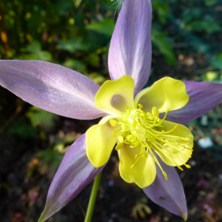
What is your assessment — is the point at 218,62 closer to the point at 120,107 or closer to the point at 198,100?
the point at 198,100

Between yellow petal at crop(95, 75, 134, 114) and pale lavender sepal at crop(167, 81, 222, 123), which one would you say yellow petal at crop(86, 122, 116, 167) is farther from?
pale lavender sepal at crop(167, 81, 222, 123)

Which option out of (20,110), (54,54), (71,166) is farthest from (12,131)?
(71,166)

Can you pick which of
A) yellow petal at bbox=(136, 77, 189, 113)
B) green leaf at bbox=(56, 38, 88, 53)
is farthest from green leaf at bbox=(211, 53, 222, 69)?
yellow petal at bbox=(136, 77, 189, 113)

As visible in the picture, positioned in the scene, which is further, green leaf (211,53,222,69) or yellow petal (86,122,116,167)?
green leaf (211,53,222,69)

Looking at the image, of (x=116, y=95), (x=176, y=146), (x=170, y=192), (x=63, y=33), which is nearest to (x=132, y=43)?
(x=116, y=95)

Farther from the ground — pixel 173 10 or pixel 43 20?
pixel 43 20

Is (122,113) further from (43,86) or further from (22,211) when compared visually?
(22,211)

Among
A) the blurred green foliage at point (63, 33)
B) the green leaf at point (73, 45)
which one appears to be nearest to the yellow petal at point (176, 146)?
the blurred green foliage at point (63, 33)
